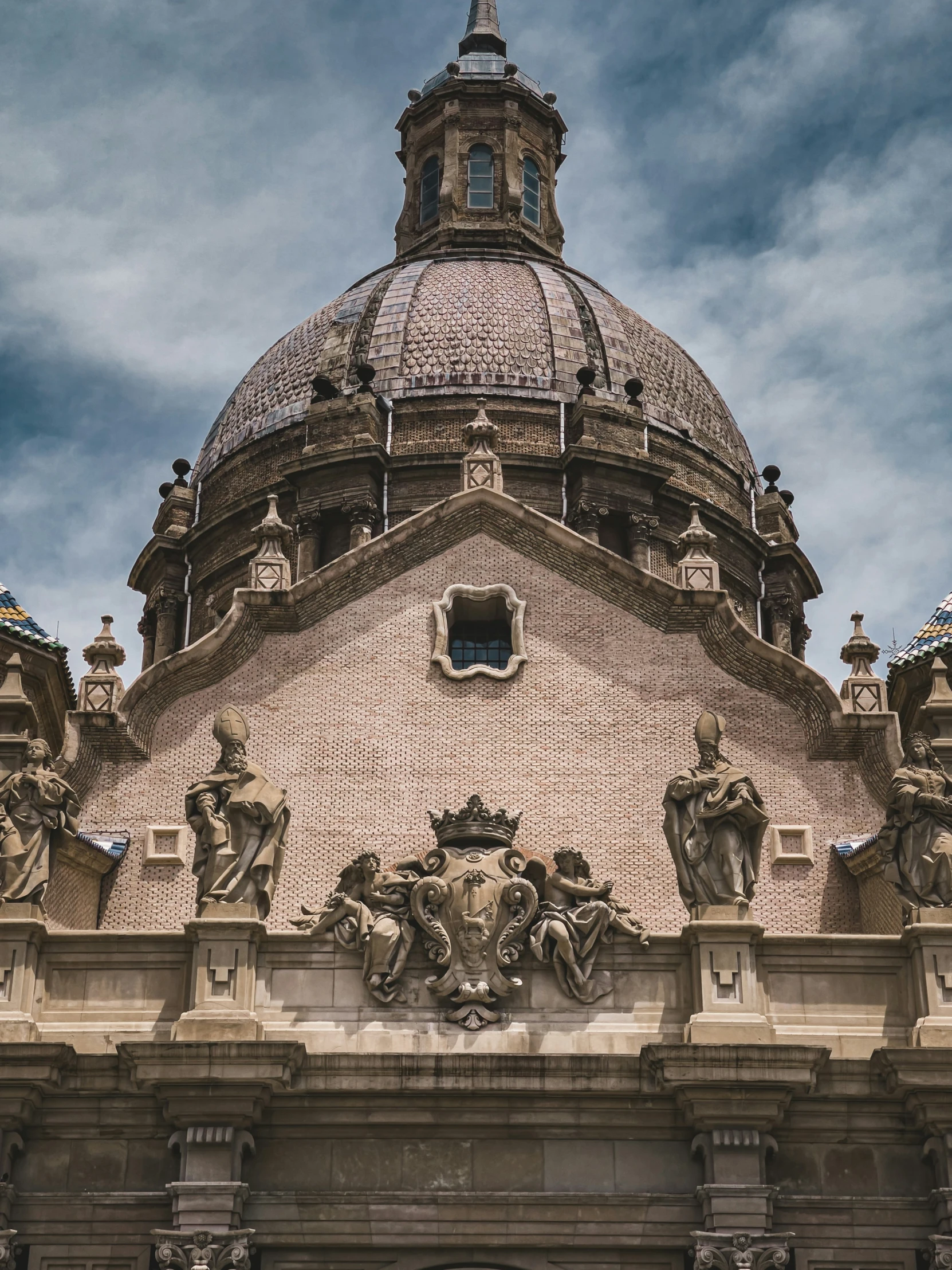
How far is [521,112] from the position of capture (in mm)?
51344

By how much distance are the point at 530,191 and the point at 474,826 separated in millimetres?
31259

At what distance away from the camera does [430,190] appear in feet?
168

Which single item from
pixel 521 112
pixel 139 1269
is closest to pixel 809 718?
pixel 139 1269

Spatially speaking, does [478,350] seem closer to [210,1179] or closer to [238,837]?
[238,837]

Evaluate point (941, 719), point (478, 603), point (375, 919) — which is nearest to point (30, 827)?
point (375, 919)

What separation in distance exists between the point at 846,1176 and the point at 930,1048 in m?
1.62

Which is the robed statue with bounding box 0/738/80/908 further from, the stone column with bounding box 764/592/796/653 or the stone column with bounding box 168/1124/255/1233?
the stone column with bounding box 764/592/796/653

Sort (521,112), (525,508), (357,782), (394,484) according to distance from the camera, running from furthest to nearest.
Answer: (521,112)
(394,484)
(525,508)
(357,782)

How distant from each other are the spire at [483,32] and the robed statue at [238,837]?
3668 cm

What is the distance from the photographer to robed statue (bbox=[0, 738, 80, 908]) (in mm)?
21984

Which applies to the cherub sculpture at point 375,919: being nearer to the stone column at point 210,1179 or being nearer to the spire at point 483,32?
the stone column at point 210,1179

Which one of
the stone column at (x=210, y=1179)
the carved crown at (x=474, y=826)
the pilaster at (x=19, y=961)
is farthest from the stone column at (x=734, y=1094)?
the pilaster at (x=19, y=961)

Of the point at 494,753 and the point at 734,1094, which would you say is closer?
the point at 734,1094

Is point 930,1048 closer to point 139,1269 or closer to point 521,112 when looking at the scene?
point 139,1269
